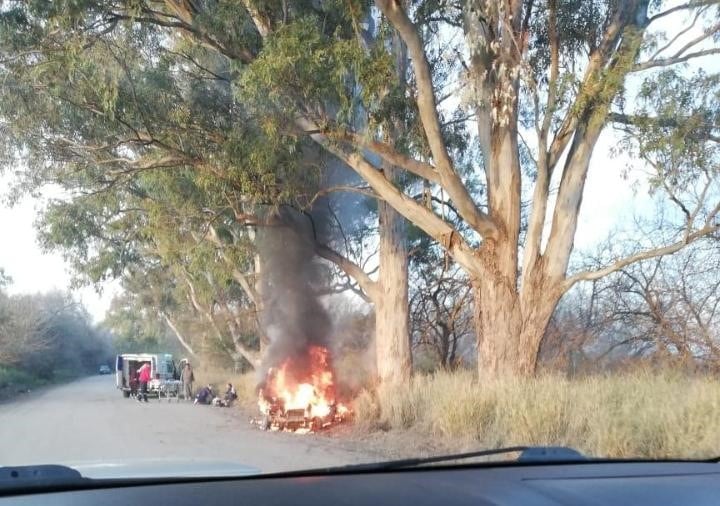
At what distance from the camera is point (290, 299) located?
77.3 ft

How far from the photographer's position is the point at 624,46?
13.1 m

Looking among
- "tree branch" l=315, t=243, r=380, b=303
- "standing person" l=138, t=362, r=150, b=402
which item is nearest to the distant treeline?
"standing person" l=138, t=362, r=150, b=402

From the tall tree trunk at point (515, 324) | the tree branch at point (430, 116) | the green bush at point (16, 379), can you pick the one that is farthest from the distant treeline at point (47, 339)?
the tree branch at point (430, 116)

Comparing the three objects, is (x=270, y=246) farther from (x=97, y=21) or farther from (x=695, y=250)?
(x=695, y=250)

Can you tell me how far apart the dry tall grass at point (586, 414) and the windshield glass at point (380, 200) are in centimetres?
4

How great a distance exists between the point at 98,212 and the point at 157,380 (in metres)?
9.17

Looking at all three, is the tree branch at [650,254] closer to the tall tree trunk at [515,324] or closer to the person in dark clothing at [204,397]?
the tall tree trunk at [515,324]

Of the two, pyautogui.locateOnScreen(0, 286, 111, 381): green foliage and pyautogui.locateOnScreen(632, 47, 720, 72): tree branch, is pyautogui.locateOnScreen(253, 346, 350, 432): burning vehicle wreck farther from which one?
pyautogui.locateOnScreen(0, 286, 111, 381): green foliage

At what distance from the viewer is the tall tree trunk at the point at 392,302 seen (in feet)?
60.3

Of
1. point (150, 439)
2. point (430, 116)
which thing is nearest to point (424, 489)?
point (430, 116)

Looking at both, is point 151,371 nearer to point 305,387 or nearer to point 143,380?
point 143,380

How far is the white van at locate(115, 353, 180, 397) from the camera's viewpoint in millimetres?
30656

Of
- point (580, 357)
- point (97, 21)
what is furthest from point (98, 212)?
point (580, 357)

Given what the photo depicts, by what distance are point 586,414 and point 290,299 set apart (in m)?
13.6
